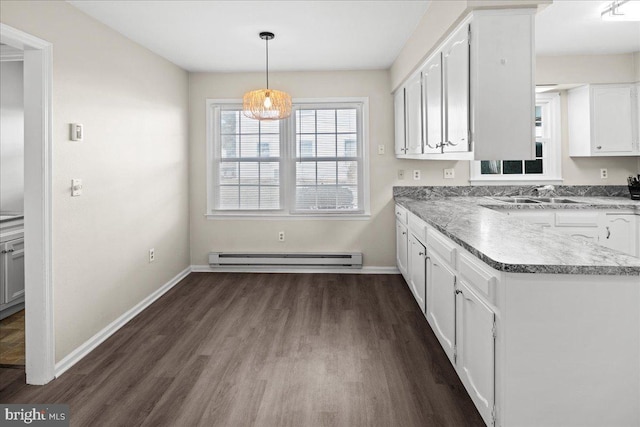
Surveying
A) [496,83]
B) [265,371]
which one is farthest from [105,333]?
[496,83]

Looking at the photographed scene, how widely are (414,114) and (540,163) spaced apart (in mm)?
1814

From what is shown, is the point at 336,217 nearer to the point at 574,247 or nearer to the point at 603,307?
the point at 574,247

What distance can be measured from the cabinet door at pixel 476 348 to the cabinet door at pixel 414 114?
6.35ft

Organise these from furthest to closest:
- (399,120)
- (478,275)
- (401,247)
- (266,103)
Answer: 1. (399,120)
2. (401,247)
3. (266,103)
4. (478,275)

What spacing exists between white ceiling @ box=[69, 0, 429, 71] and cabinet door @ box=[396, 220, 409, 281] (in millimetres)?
1853

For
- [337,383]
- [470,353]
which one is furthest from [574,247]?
[337,383]

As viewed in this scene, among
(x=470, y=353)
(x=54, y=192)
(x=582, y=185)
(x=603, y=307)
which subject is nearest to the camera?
(x=603, y=307)

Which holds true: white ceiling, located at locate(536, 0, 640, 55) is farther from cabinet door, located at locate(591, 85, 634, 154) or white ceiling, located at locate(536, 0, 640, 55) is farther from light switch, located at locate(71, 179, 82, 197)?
light switch, located at locate(71, 179, 82, 197)

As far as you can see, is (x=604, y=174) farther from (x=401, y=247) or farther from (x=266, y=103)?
(x=266, y=103)

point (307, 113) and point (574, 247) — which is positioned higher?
point (307, 113)

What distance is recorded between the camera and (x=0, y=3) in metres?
2.15

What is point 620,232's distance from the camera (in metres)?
3.78

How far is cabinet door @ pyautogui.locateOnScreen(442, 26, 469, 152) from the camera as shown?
2.52 m

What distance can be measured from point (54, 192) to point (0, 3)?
107 cm
